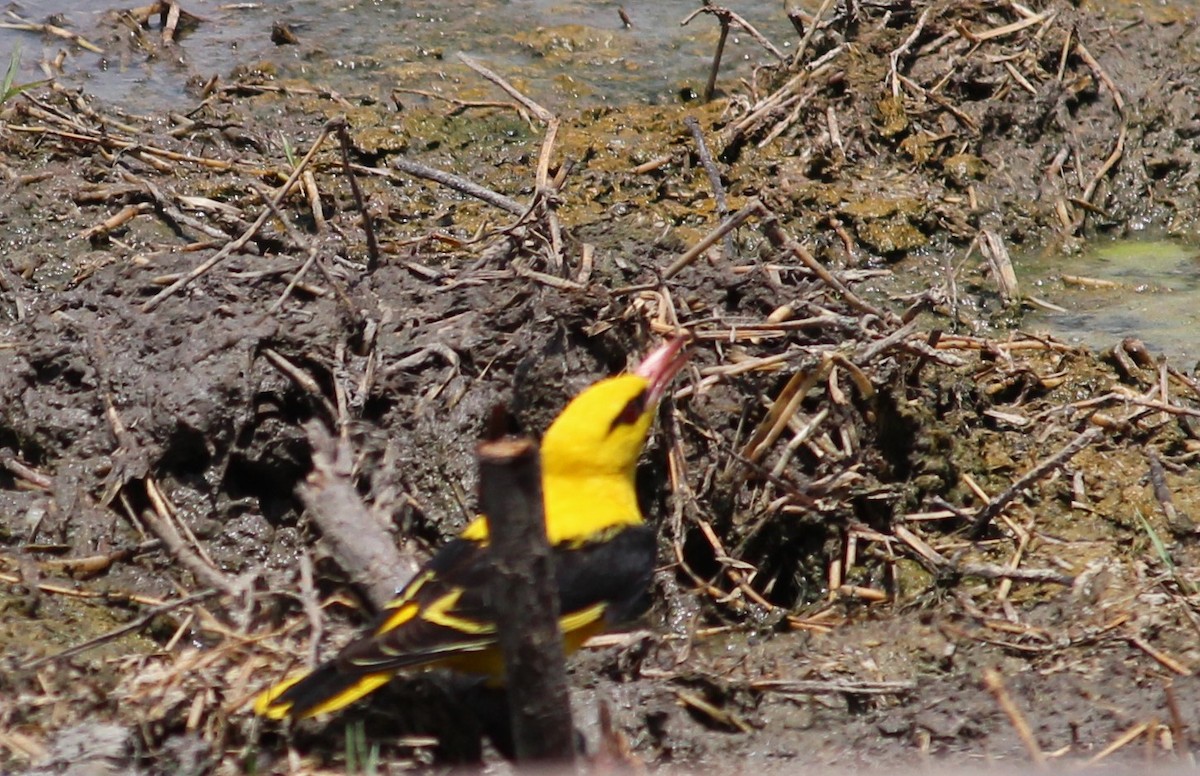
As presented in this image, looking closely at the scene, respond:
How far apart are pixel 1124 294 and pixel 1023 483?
2.29 m

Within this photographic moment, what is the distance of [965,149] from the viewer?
844 centimetres

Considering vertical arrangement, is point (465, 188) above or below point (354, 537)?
above

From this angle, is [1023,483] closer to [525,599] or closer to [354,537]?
[354,537]

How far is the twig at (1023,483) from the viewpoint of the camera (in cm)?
583

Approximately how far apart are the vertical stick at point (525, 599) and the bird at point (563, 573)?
0.75 m

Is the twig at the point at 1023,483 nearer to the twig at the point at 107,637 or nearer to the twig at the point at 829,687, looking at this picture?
the twig at the point at 829,687

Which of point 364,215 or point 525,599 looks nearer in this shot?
point 525,599

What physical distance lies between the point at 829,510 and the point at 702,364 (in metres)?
0.73

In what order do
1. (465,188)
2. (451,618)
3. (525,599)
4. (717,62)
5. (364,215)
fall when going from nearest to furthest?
(525,599), (451,618), (364,215), (465,188), (717,62)

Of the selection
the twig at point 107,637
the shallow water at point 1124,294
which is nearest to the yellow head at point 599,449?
the twig at point 107,637

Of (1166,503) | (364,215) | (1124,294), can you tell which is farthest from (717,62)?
(1166,503)

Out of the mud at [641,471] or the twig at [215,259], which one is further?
the twig at [215,259]

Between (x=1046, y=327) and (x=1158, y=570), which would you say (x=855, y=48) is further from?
(x=1158, y=570)

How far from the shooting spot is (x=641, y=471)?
5.86 meters
